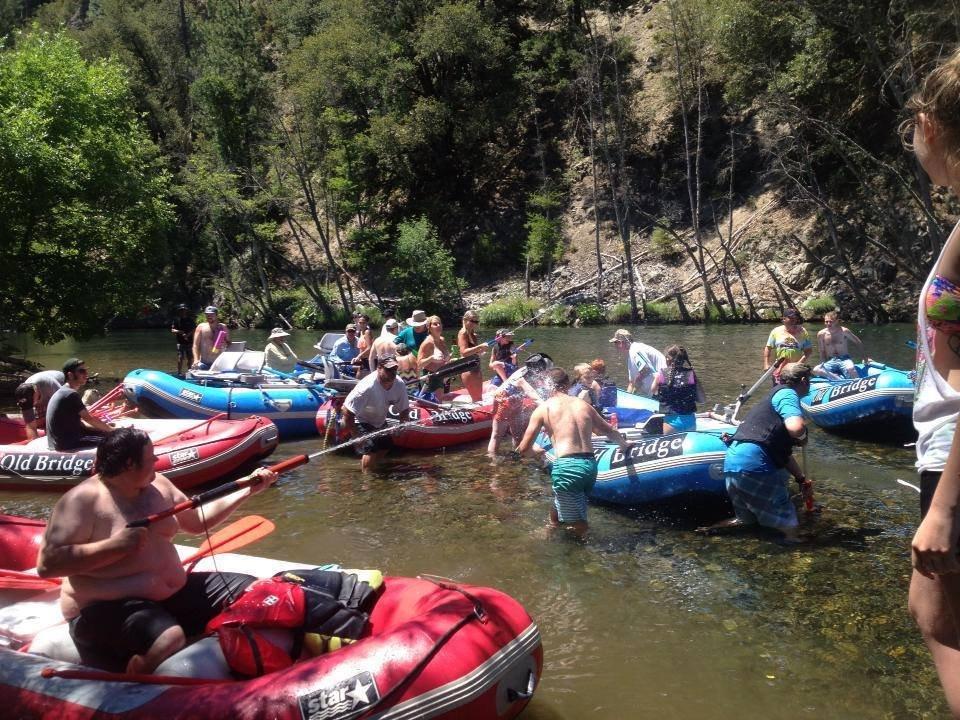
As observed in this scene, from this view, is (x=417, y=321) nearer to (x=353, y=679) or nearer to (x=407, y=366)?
(x=407, y=366)

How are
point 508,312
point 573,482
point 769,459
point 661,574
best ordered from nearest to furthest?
1. point 661,574
2. point 769,459
3. point 573,482
4. point 508,312

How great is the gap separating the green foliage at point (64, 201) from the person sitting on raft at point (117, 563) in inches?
551

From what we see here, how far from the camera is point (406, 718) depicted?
11.1ft

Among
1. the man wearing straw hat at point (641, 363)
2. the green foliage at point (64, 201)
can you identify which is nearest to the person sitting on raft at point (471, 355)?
the man wearing straw hat at point (641, 363)

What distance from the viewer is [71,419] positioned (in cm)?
834

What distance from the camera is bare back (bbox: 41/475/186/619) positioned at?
3.66 m

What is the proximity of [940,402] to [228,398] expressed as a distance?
10.4 m

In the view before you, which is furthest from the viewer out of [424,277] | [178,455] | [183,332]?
[424,277]

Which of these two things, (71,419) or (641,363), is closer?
(71,419)

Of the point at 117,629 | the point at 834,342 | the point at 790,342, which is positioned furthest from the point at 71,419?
the point at 834,342

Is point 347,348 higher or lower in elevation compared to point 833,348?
higher

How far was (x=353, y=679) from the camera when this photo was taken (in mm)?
3418

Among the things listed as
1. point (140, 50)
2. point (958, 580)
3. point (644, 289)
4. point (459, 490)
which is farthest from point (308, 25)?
point (958, 580)

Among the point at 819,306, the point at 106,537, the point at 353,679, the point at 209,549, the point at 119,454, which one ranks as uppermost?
Answer: the point at 119,454
